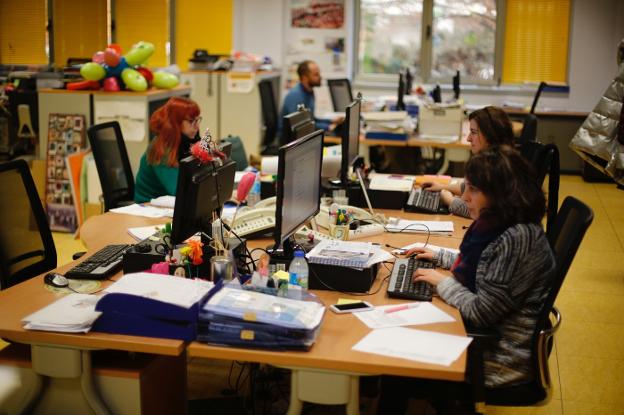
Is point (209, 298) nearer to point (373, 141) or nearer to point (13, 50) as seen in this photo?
point (373, 141)

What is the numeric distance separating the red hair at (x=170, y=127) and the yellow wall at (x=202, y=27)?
600 cm

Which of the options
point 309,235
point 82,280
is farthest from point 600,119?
point 82,280

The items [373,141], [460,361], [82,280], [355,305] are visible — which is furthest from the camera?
[373,141]

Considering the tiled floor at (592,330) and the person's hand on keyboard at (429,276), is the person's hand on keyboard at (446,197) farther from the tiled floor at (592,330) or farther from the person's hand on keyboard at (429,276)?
the person's hand on keyboard at (429,276)

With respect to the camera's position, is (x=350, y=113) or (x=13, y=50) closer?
(x=350, y=113)

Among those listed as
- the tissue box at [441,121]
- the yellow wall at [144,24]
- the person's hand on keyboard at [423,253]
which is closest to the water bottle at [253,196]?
the person's hand on keyboard at [423,253]

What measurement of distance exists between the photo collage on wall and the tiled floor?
0.50 feet

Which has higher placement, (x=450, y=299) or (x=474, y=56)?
(x=474, y=56)

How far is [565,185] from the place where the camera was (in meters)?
9.04

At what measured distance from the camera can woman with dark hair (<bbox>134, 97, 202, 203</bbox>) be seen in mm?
4355

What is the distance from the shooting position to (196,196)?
112 inches

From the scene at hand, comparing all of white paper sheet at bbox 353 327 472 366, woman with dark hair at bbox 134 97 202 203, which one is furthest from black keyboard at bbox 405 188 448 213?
white paper sheet at bbox 353 327 472 366

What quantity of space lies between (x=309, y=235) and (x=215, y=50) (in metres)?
7.36

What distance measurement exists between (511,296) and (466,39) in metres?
8.08
